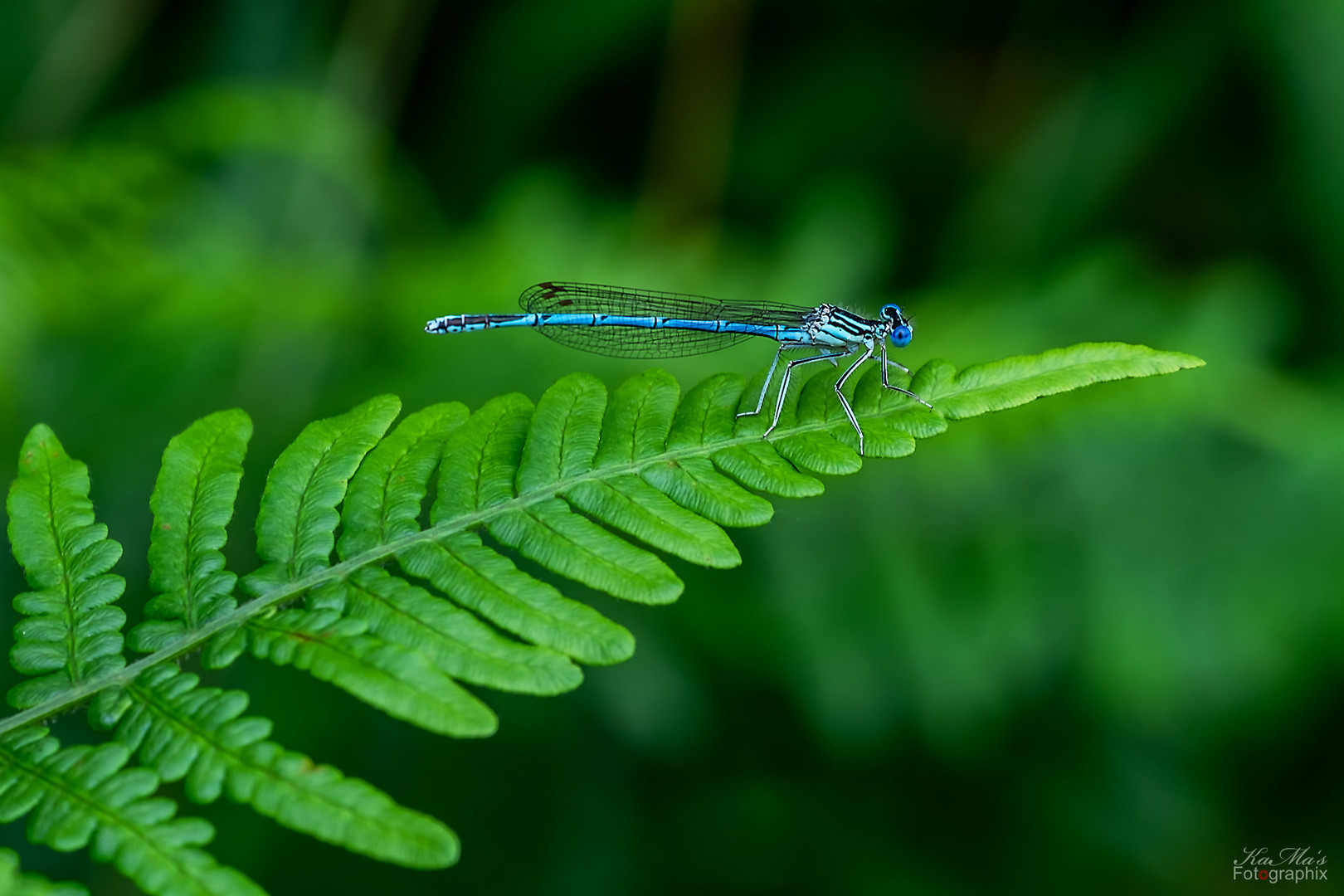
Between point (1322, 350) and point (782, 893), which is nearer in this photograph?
point (782, 893)

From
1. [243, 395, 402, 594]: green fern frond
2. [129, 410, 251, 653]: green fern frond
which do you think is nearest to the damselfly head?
[243, 395, 402, 594]: green fern frond

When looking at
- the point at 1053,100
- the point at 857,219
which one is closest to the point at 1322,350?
the point at 1053,100

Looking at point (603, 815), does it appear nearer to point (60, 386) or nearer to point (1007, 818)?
point (1007, 818)

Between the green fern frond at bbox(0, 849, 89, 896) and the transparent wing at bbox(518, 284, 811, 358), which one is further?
the transparent wing at bbox(518, 284, 811, 358)

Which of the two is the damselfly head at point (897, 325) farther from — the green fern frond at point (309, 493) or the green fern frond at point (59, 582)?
the green fern frond at point (59, 582)
